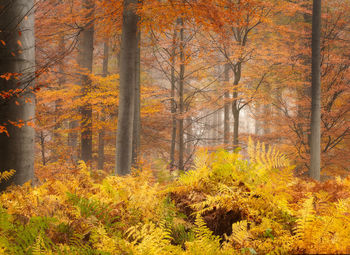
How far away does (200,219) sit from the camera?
1607 mm

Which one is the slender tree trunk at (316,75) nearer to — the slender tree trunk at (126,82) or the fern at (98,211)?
the slender tree trunk at (126,82)

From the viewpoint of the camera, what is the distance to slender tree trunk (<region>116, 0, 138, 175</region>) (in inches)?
252

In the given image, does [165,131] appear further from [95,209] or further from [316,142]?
[95,209]

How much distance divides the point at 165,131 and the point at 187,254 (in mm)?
15207

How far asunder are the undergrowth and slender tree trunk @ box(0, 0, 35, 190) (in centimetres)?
168

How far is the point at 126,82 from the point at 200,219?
5289 mm

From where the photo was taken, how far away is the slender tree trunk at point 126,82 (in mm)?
6398

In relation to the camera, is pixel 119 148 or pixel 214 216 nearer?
pixel 214 216

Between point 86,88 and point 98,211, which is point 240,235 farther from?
point 86,88

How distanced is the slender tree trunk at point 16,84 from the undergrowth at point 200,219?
5.51ft

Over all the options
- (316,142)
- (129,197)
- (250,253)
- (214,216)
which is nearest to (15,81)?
(129,197)

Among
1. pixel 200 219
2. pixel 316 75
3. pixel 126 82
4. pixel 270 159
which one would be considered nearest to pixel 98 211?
pixel 200 219

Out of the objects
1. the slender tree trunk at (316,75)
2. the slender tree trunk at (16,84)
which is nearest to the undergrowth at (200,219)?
the slender tree trunk at (16,84)

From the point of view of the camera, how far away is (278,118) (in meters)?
→ 13.3
